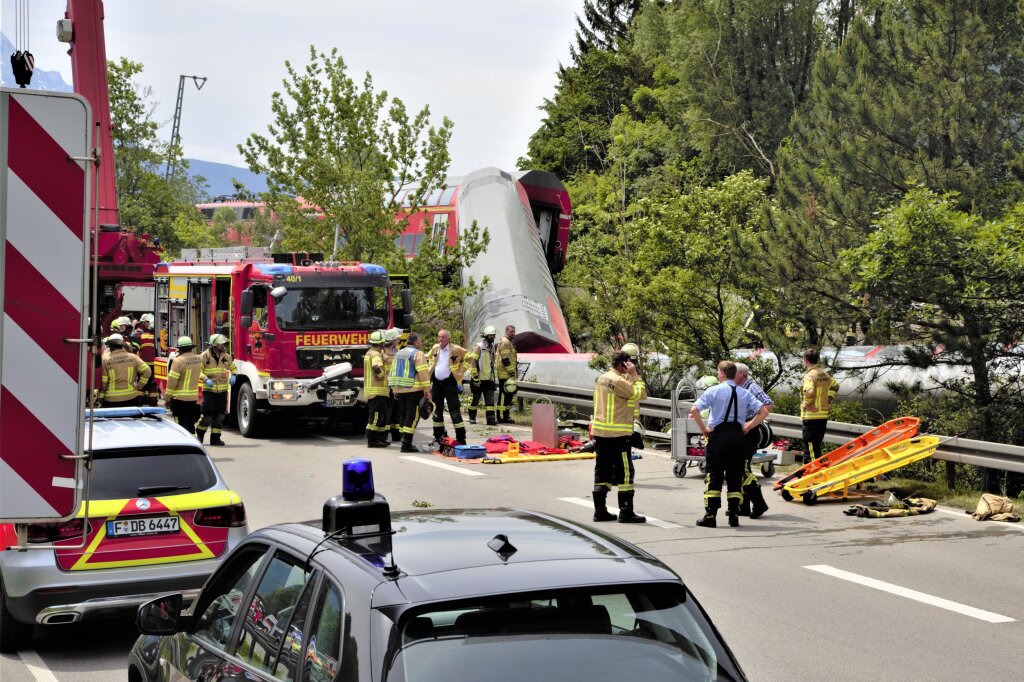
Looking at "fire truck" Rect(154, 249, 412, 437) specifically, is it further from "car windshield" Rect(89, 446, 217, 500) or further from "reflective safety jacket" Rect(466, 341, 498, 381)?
"car windshield" Rect(89, 446, 217, 500)

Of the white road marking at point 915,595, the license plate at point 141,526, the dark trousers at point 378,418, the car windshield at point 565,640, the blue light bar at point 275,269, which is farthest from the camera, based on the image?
the blue light bar at point 275,269

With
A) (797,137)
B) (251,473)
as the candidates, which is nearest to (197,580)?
(251,473)

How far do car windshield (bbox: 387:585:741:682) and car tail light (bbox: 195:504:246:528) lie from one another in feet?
16.3

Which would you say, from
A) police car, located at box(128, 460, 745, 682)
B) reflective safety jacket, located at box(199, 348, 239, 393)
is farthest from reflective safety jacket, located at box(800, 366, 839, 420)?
police car, located at box(128, 460, 745, 682)

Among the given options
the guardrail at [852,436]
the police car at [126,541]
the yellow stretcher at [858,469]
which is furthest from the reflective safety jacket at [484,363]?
the police car at [126,541]

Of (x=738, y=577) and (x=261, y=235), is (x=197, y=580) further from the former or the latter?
(x=261, y=235)

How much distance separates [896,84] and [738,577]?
10.6 meters

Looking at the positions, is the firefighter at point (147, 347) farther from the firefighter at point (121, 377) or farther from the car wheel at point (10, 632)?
the car wheel at point (10, 632)

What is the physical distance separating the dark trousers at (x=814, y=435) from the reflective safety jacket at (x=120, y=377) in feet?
29.4

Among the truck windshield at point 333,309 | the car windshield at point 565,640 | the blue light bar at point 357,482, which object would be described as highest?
the truck windshield at point 333,309

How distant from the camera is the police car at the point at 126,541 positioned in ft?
25.1

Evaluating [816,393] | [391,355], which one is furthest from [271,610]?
[391,355]

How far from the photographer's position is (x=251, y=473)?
16812mm

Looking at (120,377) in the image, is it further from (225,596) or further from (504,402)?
(225,596)
